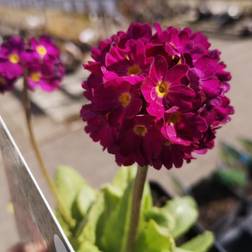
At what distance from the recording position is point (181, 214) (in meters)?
1.05

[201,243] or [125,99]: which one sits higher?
[125,99]

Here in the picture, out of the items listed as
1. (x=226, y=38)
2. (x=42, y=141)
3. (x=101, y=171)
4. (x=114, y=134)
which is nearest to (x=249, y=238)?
(x=101, y=171)

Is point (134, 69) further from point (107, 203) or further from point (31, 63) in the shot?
point (107, 203)

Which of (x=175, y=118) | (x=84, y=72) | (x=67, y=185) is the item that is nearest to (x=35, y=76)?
(x=67, y=185)

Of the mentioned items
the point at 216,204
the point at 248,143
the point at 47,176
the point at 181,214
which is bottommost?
the point at 216,204

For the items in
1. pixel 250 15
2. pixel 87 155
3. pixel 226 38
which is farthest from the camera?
pixel 250 15

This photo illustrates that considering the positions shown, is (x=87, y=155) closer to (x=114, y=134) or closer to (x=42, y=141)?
(x=42, y=141)

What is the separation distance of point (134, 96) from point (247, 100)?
8.97 feet

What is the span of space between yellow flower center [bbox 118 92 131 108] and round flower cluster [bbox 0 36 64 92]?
1.21 ft

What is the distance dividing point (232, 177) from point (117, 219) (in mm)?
998

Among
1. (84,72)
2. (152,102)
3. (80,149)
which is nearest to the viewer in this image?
(152,102)

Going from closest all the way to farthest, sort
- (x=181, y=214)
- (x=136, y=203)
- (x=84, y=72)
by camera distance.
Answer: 1. (x=136, y=203)
2. (x=181, y=214)
3. (x=84, y=72)

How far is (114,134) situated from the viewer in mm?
593

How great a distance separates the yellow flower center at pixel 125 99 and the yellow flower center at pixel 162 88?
1.5 inches
